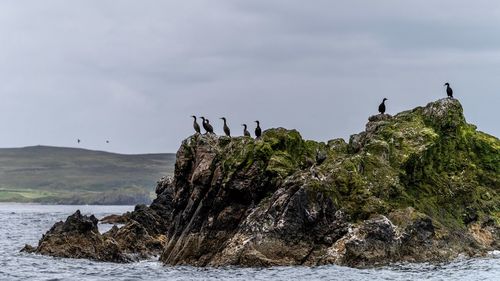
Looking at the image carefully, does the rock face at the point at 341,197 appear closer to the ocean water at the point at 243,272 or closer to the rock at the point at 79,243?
the rock at the point at 79,243

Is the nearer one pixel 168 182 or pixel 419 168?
pixel 419 168

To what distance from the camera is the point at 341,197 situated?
49062 mm

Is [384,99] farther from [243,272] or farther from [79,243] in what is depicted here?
[79,243]

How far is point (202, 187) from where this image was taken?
5428 cm

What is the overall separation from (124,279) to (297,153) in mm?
17312

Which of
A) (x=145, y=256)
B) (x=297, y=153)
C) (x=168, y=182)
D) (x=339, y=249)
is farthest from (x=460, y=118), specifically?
(x=168, y=182)

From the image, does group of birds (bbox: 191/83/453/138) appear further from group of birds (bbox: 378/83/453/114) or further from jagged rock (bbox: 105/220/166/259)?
jagged rock (bbox: 105/220/166/259)

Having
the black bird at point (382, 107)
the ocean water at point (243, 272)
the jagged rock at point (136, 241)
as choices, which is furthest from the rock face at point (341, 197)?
the ocean water at point (243, 272)

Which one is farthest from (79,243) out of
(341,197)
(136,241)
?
(341,197)

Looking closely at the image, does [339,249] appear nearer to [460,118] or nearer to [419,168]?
[419,168]

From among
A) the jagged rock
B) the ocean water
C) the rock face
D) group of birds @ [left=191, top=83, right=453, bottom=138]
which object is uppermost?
group of birds @ [left=191, top=83, right=453, bottom=138]

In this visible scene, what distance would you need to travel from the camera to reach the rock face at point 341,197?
46.8m

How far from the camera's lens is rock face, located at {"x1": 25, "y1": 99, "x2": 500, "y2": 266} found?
46.8m

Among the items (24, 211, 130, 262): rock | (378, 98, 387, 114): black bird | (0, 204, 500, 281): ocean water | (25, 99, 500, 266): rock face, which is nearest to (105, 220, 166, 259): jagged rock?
(25, 99, 500, 266): rock face
